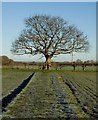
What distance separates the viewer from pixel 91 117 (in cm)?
1053

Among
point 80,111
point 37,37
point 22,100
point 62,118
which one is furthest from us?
point 37,37

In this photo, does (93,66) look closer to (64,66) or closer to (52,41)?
(64,66)

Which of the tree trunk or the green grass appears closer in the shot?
the green grass

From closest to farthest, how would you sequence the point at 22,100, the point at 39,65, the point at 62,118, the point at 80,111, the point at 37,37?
the point at 62,118
the point at 80,111
the point at 22,100
the point at 37,37
the point at 39,65

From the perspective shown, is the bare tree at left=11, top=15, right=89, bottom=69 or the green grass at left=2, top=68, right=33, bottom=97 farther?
the bare tree at left=11, top=15, right=89, bottom=69

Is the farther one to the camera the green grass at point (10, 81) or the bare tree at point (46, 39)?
the bare tree at point (46, 39)

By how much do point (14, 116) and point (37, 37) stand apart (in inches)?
1900

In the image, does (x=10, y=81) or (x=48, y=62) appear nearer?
(x=10, y=81)

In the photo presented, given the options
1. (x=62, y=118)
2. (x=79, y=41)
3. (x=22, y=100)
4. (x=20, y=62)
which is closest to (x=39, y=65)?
(x=20, y=62)

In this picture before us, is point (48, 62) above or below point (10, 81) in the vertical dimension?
above

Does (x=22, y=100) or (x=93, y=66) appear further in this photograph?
(x=93, y=66)

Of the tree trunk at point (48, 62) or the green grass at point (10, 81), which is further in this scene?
the tree trunk at point (48, 62)

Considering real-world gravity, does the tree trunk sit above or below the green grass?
above

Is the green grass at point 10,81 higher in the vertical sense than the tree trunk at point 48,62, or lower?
lower
